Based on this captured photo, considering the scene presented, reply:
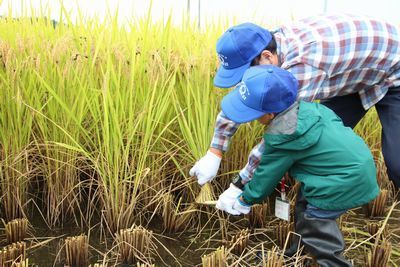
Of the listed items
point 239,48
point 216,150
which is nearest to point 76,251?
point 216,150

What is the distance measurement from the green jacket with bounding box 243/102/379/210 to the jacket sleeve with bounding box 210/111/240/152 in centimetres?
24

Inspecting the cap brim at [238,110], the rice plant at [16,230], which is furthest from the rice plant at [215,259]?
the rice plant at [16,230]

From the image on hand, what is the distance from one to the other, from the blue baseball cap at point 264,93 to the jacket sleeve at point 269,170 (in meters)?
0.11

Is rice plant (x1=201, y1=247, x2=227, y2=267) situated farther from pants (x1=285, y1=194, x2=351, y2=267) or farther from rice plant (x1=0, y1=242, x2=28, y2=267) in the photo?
rice plant (x1=0, y1=242, x2=28, y2=267)

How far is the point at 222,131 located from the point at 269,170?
0.98 feet

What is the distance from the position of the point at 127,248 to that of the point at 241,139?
652 millimetres

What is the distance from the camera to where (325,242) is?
1.30 m

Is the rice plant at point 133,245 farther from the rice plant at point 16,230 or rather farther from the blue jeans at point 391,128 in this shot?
the blue jeans at point 391,128

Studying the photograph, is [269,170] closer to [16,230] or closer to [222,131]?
[222,131]

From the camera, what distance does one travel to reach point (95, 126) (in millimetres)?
1683

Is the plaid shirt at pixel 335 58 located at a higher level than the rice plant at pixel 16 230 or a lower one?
higher

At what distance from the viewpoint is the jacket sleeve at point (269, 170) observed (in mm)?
1276

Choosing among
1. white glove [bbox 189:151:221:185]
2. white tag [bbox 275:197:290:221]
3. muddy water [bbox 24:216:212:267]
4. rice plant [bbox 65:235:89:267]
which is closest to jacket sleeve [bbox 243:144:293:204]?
white tag [bbox 275:197:290:221]

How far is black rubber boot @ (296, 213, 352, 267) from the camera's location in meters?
1.29
